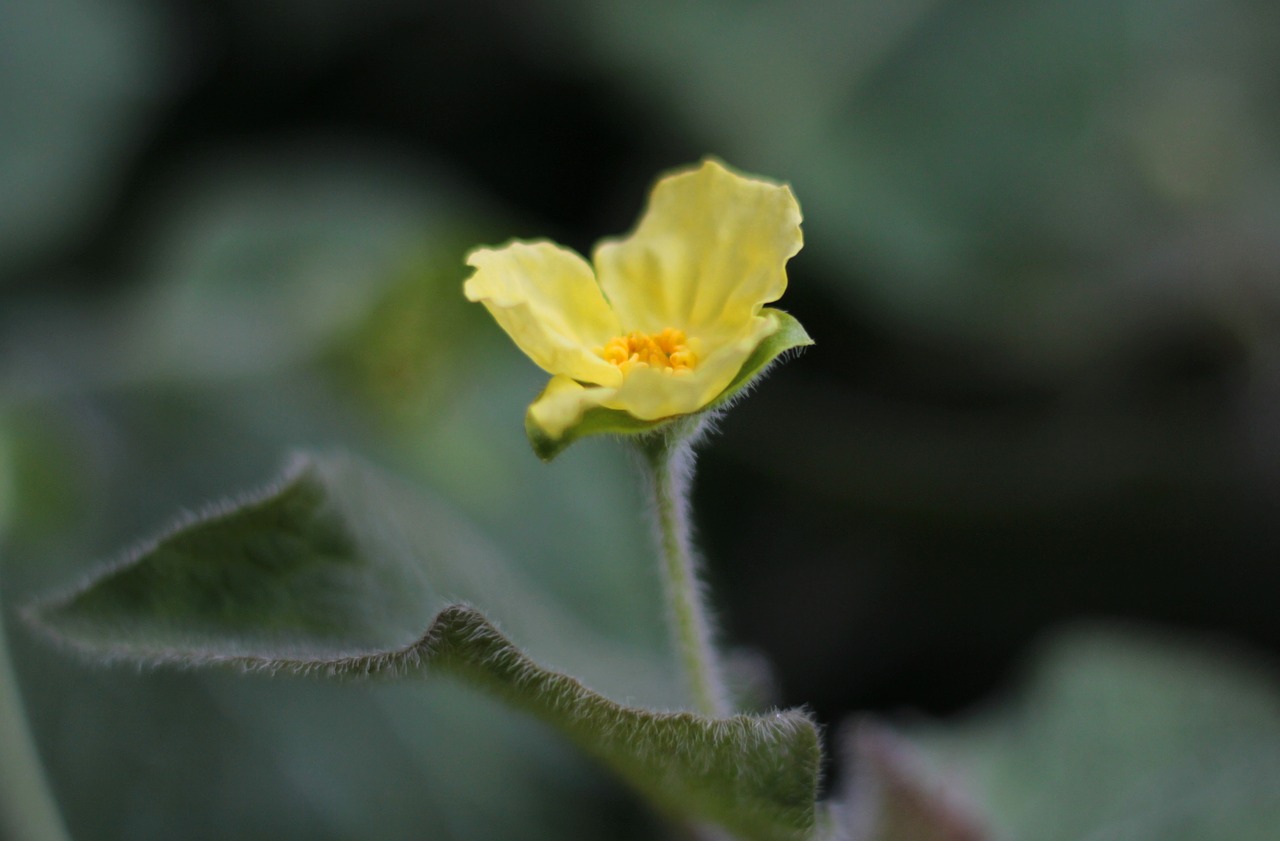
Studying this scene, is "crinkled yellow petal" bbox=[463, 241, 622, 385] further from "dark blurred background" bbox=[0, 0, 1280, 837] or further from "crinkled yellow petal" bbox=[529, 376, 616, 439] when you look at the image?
"dark blurred background" bbox=[0, 0, 1280, 837]

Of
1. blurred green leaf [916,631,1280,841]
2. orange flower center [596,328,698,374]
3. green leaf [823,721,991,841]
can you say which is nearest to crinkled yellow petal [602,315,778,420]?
orange flower center [596,328,698,374]

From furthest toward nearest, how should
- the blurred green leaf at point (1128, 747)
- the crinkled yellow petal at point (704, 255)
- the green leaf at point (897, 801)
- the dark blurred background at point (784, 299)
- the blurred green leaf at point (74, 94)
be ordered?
the blurred green leaf at point (74, 94)
the dark blurred background at point (784, 299)
the blurred green leaf at point (1128, 747)
the green leaf at point (897, 801)
the crinkled yellow petal at point (704, 255)

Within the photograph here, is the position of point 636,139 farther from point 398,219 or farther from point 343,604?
A: point 343,604

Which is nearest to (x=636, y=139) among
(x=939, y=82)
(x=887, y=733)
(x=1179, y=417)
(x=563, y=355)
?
(x=939, y=82)

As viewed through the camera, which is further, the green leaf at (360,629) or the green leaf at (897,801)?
the green leaf at (897,801)

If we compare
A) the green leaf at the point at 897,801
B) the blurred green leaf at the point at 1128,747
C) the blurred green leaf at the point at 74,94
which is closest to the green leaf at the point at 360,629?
the green leaf at the point at 897,801

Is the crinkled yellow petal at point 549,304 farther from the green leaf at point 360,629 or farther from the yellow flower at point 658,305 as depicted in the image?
the green leaf at point 360,629
